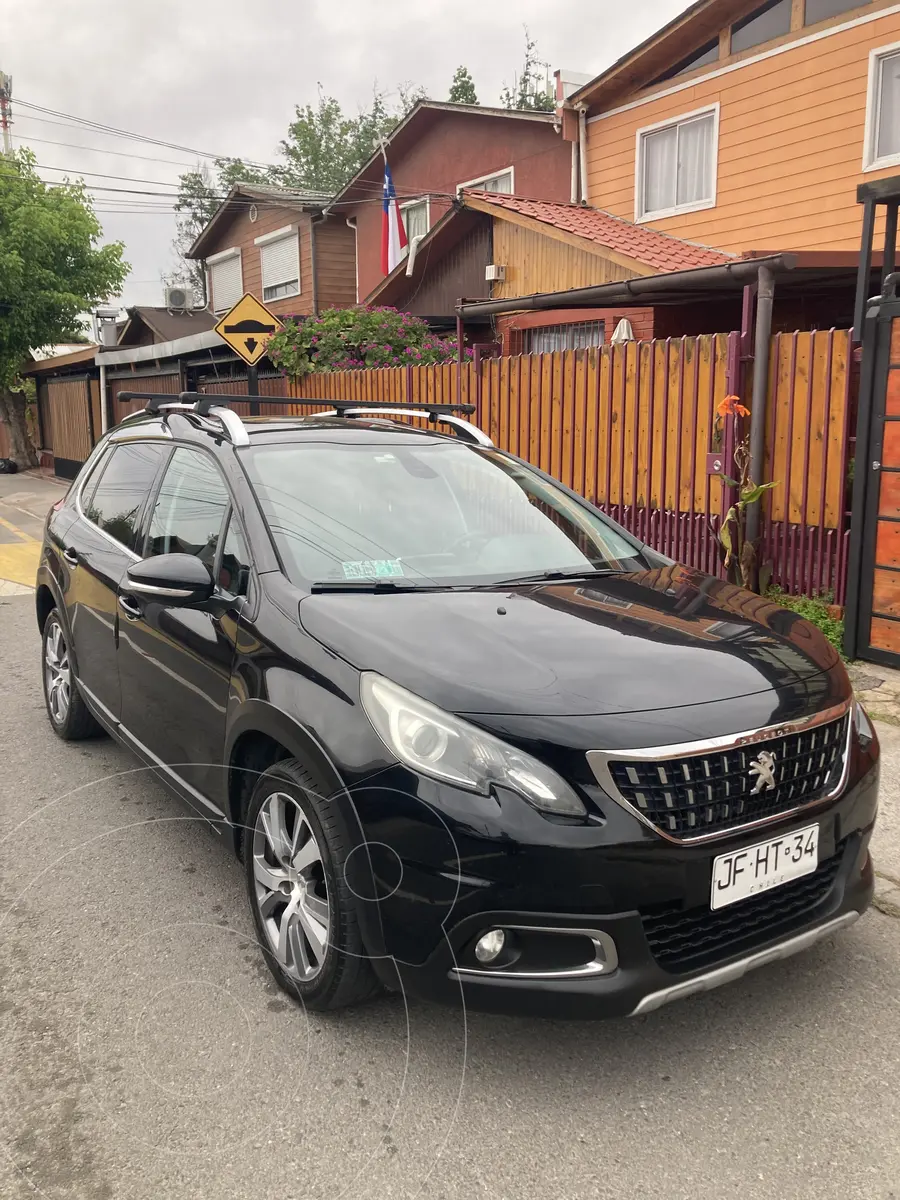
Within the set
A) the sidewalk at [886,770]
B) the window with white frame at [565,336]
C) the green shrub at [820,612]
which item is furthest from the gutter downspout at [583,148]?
the sidewalk at [886,770]

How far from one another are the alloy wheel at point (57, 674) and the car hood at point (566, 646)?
265 cm

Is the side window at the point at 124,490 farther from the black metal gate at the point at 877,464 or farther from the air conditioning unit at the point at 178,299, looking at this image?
the air conditioning unit at the point at 178,299

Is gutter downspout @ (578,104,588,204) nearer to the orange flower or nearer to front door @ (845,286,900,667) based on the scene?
the orange flower

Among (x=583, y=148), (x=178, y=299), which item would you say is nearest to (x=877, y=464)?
(x=583, y=148)

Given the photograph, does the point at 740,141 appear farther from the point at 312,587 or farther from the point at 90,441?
the point at 90,441

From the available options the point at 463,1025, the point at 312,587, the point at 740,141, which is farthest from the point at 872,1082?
the point at 740,141

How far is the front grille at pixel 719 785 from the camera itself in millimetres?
2324

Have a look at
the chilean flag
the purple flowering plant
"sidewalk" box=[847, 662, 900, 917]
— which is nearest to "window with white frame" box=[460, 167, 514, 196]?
the chilean flag

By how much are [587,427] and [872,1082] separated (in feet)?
22.2

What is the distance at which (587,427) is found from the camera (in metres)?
8.70

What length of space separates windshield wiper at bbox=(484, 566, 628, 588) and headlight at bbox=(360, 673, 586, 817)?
892 millimetres

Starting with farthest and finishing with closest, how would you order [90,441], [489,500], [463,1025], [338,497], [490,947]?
[90,441], [489,500], [338,497], [463,1025], [490,947]

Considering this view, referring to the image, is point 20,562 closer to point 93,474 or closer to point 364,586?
point 93,474

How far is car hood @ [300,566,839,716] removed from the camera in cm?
246
